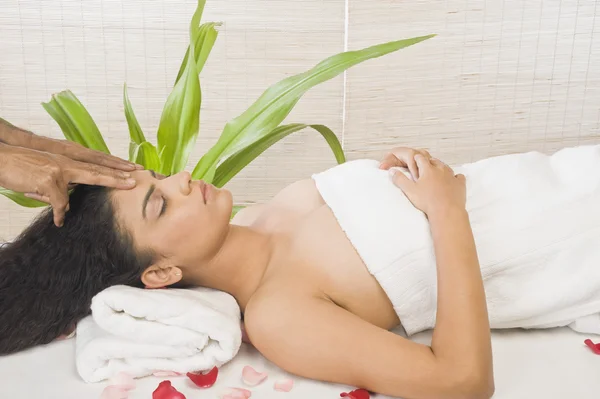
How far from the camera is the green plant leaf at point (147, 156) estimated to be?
225cm

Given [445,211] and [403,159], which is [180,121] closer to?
[403,159]

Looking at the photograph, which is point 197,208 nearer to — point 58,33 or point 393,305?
point 393,305

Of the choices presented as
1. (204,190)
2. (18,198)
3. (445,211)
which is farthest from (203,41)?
(445,211)

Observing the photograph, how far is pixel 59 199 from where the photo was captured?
135cm

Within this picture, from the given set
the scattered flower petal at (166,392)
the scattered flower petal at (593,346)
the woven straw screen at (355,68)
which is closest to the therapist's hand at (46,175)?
the scattered flower petal at (166,392)

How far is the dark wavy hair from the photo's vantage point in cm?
142

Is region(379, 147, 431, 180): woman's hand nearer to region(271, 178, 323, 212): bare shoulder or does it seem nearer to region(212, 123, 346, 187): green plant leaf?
region(271, 178, 323, 212): bare shoulder

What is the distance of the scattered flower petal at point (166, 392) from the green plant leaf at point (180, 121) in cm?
115

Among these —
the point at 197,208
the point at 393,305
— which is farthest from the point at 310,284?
the point at 197,208

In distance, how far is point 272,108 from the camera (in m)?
2.23

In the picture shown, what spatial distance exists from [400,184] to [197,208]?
0.46 m

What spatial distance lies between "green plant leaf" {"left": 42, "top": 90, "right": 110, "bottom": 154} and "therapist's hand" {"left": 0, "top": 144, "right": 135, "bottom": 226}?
916 mm

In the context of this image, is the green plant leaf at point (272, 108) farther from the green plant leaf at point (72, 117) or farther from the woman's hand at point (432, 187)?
the woman's hand at point (432, 187)

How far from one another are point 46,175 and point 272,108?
103 centimetres
